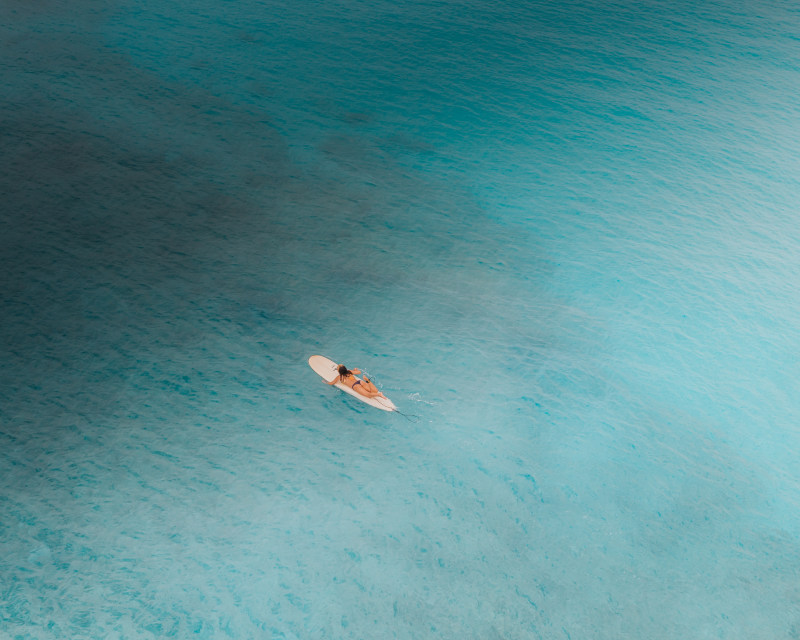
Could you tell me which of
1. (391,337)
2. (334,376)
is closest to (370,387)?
(334,376)

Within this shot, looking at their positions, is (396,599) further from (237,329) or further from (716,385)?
(716,385)

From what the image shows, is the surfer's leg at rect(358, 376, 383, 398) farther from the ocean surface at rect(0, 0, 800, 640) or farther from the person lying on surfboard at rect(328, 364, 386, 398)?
the ocean surface at rect(0, 0, 800, 640)

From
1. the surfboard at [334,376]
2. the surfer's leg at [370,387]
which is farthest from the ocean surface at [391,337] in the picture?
the surfer's leg at [370,387]

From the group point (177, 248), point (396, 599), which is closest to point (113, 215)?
point (177, 248)

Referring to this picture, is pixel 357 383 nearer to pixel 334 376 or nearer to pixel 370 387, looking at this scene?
pixel 370 387

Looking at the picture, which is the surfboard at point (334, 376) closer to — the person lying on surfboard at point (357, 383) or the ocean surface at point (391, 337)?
the person lying on surfboard at point (357, 383)

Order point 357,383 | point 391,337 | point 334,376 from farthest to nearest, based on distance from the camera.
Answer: point 391,337, point 334,376, point 357,383

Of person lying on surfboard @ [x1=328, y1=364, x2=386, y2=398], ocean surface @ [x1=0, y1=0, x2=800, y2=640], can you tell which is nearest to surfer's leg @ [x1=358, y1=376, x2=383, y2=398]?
person lying on surfboard @ [x1=328, y1=364, x2=386, y2=398]
